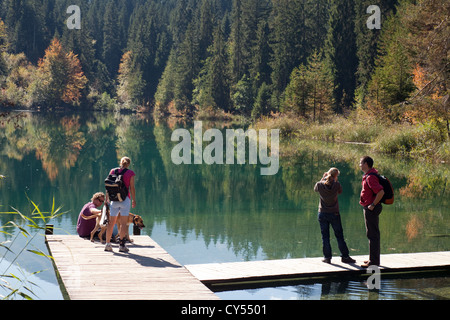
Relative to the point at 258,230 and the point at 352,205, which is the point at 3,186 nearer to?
the point at 258,230

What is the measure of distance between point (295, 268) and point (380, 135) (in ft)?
76.3

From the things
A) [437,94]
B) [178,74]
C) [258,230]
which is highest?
[178,74]

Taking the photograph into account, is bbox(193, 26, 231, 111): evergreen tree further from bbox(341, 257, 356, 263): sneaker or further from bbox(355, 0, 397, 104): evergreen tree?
bbox(341, 257, 356, 263): sneaker

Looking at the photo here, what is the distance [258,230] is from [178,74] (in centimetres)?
6473

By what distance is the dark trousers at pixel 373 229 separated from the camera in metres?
8.09

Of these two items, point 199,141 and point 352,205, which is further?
point 199,141

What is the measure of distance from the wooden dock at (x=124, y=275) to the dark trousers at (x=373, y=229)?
2473 mm

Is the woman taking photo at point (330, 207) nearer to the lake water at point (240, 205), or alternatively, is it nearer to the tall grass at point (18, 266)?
the lake water at point (240, 205)

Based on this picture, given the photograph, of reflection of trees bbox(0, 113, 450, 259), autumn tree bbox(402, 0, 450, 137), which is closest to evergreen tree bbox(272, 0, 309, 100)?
reflection of trees bbox(0, 113, 450, 259)

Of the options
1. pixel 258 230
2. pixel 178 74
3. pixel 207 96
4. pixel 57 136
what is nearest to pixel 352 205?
pixel 258 230

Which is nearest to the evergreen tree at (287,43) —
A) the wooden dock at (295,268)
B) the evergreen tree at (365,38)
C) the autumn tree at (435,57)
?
the evergreen tree at (365,38)

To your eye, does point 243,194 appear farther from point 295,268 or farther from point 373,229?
point 373,229

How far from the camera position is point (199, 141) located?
37.2 metres
